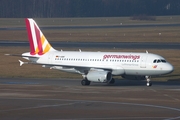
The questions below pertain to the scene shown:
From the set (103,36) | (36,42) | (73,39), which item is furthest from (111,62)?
(103,36)

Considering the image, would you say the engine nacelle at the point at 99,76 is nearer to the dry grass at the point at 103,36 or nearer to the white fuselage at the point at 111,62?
the white fuselage at the point at 111,62

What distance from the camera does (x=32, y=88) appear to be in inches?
1943

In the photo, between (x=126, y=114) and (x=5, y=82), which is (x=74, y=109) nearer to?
(x=126, y=114)

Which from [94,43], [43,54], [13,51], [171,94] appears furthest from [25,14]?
[171,94]

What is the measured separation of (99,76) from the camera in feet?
169

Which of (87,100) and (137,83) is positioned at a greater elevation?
(137,83)

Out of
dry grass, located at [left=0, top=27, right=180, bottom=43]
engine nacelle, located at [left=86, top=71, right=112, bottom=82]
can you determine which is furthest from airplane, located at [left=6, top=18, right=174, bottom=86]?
dry grass, located at [left=0, top=27, right=180, bottom=43]

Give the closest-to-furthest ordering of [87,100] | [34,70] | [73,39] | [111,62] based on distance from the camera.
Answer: [87,100] < [111,62] < [34,70] < [73,39]

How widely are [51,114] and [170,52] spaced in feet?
154

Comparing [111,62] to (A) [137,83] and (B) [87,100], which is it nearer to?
(A) [137,83]

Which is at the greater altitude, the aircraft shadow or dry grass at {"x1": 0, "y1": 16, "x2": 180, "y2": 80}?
dry grass at {"x1": 0, "y1": 16, "x2": 180, "y2": 80}

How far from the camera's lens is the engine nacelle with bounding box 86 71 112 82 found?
51.3 m

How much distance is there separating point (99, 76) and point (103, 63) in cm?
248

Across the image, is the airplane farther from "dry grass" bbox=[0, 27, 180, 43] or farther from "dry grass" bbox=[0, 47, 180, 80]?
"dry grass" bbox=[0, 27, 180, 43]
